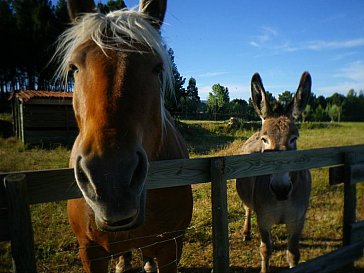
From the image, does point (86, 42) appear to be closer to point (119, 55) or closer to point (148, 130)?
point (119, 55)

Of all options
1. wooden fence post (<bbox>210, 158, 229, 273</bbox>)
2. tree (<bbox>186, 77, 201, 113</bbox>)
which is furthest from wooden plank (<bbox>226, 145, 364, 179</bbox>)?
tree (<bbox>186, 77, 201, 113</bbox>)

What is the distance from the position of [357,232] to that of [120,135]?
3528 mm

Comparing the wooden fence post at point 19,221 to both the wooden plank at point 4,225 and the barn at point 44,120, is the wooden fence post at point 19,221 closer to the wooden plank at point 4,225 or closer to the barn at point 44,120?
the wooden plank at point 4,225

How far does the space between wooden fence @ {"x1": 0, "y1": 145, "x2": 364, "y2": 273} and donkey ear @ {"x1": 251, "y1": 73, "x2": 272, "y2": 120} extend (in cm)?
120

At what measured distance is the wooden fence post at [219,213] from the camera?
231cm

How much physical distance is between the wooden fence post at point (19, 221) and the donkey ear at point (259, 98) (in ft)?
11.3

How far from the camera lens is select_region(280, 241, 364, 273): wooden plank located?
2977 millimetres

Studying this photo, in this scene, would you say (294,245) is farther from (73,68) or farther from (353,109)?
(353,109)

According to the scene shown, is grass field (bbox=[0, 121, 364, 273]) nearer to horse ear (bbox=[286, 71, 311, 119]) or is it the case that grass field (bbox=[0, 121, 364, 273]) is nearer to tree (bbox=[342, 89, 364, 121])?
horse ear (bbox=[286, 71, 311, 119])

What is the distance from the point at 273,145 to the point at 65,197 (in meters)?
2.71

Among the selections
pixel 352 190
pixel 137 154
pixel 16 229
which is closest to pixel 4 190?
pixel 16 229

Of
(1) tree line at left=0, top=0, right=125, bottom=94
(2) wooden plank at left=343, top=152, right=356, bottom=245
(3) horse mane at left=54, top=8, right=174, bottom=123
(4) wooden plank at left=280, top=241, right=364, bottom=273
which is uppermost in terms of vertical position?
(1) tree line at left=0, top=0, right=125, bottom=94

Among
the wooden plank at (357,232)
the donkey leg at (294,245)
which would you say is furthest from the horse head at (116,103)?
the wooden plank at (357,232)

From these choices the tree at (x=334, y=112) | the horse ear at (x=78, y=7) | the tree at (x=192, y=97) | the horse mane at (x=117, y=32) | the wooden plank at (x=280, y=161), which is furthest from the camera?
the tree at (x=334, y=112)
